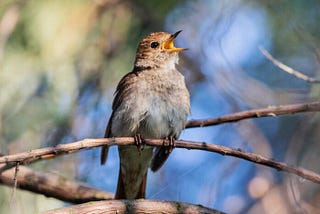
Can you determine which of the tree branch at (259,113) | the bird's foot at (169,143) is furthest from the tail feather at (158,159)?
the tree branch at (259,113)

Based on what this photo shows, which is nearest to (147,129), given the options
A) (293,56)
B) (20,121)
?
(20,121)

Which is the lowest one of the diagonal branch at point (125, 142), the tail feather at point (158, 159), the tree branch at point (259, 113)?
the diagonal branch at point (125, 142)

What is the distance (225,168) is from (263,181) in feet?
1.57

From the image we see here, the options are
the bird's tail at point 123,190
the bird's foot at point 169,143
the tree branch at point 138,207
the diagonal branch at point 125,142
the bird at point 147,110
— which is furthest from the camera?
the bird's tail at point 123,190

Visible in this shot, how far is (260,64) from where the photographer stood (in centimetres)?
802

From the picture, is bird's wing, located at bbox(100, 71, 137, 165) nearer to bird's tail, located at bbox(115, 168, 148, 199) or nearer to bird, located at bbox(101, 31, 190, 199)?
bird, located at bbox(101, 31, 190, 199)

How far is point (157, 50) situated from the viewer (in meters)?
6.07

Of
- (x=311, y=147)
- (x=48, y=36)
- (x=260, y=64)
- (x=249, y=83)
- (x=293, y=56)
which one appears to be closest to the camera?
(x=48, y=36)

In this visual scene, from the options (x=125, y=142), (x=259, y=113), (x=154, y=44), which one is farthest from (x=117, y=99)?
(x=125, y=142)

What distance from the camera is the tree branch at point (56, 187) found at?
5391mm

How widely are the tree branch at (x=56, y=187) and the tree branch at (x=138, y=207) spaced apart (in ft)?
4.80

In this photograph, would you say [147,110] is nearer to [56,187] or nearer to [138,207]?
[56,187]

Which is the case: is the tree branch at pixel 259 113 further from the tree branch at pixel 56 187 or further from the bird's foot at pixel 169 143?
the tree branch at pixel 56 187

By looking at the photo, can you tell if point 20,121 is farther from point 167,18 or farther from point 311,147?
point 311,147
